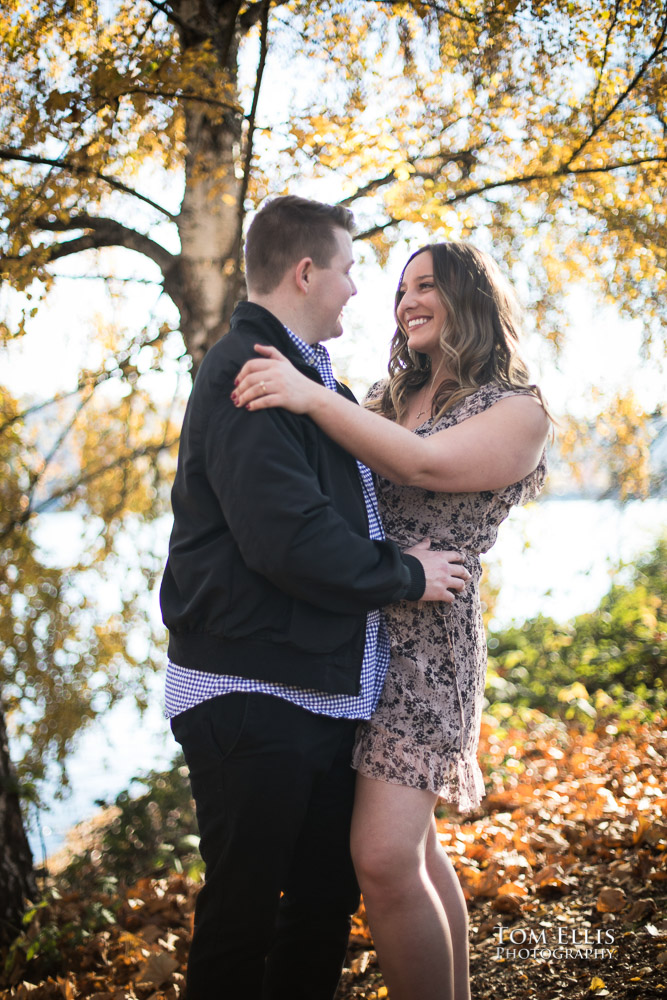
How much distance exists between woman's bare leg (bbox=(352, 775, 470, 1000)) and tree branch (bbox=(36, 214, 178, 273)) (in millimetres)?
2812

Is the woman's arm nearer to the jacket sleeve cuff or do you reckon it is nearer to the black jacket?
the black jacket

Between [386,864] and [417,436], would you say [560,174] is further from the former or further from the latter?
[386,864]

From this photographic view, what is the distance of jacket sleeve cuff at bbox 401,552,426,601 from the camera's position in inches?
77.4

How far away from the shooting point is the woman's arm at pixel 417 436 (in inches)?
70.8

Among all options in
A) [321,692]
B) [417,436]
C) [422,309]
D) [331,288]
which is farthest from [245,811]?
[422,309]

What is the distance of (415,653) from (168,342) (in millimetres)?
Result: 3487

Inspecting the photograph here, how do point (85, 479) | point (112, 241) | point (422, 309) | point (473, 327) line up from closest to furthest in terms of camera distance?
point (473, 327), point (422, 309), point (112, 241), point (85, 479)

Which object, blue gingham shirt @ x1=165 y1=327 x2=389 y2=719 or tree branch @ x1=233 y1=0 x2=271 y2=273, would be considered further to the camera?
tree branch @ x1=233 y1=0 x2=271 y2=273

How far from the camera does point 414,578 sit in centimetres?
198

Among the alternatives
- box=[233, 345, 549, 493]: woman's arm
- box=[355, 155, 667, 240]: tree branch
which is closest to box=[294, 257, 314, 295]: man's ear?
box=[233, 345, 549, 493]: woman's arm

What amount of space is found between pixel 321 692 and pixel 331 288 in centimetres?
105

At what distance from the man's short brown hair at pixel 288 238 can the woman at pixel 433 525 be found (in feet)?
0.99

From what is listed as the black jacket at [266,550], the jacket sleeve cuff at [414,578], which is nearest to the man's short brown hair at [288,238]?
the black jacket at [266,550]

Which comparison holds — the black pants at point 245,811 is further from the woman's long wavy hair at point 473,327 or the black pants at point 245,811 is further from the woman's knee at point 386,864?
the woman's long wavy hair at point 473,327
